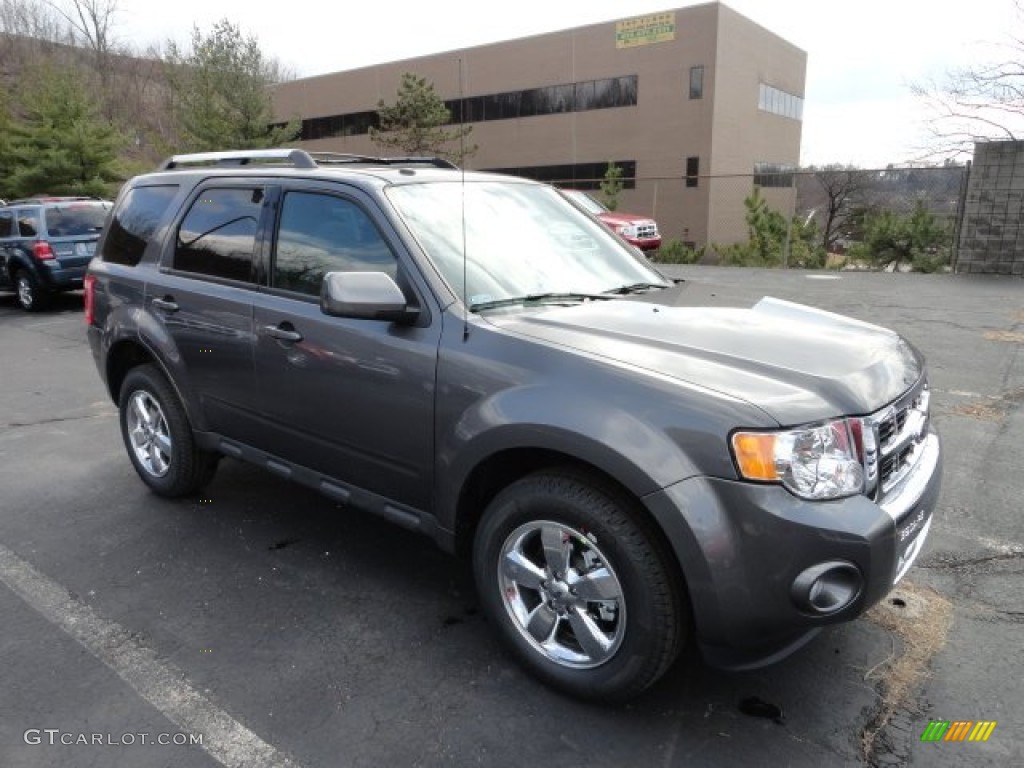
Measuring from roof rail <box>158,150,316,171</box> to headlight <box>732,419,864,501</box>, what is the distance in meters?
2.55

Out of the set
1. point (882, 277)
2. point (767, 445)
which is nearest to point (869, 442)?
point (767, 445)

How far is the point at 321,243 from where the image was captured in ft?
11.2

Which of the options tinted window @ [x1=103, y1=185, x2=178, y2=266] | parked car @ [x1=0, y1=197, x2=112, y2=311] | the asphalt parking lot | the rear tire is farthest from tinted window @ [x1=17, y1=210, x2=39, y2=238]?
the asphalt parking lot

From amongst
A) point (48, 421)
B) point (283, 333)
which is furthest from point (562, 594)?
point (48, 421)

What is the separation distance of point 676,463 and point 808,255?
56.4 ft

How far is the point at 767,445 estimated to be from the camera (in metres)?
2.20

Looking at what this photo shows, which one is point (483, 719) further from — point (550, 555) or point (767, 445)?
point (767, 445)

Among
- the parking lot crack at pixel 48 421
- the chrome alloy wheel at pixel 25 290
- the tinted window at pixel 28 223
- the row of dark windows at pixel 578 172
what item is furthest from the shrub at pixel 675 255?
the parking lot crack at pixel 48 421

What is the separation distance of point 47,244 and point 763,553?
13353 mm

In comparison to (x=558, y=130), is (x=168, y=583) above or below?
below

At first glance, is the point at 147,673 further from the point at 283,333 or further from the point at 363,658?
the point at 283,333

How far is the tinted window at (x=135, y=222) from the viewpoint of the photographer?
437 cm

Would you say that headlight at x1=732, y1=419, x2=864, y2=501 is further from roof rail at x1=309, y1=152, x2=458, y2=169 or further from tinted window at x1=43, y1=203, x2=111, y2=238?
tinted window at x1=43, y1=203, x2=111, y2=238

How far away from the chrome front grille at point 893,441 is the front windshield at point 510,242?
4.24 ft
